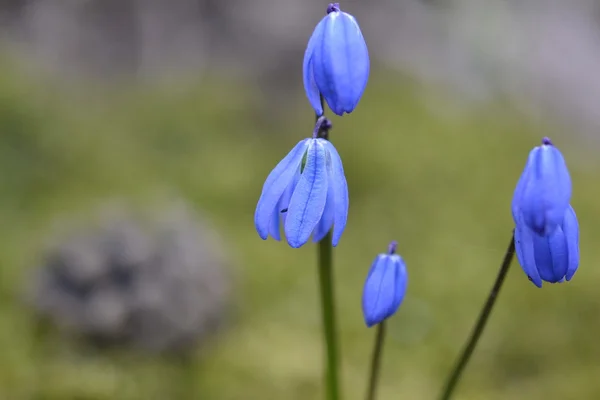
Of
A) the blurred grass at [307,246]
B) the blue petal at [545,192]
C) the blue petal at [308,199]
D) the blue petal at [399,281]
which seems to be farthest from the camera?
the blurred grass at [307,246]

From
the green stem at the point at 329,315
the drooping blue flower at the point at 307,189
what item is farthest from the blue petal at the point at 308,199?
the green stem at the point at 329,315

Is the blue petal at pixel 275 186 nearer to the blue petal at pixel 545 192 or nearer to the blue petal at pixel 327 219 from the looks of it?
the blue petal at pixel 327 219

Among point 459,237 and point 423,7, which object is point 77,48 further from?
point 459,237

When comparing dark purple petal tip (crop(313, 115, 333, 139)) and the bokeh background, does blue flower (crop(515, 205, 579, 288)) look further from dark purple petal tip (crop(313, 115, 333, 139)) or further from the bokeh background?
the bokeh background

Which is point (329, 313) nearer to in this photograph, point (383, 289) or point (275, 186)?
point (383, 289)

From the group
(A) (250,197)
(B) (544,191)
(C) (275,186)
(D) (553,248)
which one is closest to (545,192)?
(B) (544,191)

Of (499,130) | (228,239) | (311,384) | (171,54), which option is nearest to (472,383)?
(311,384)
